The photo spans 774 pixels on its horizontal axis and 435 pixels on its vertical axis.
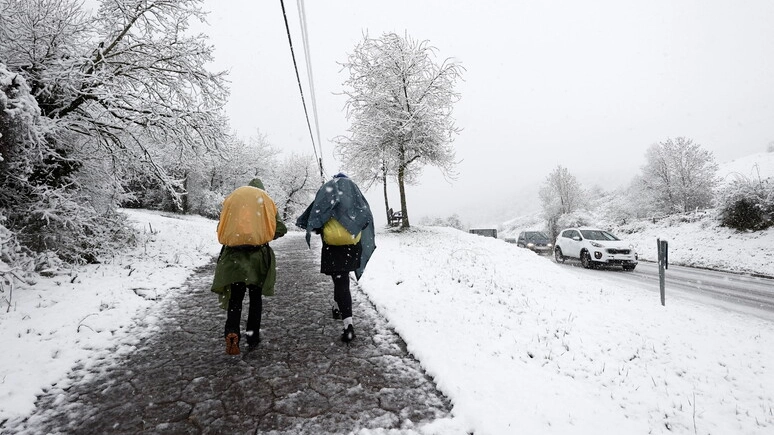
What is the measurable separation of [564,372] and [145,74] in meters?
10.0

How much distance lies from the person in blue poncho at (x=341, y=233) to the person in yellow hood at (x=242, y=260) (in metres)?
0.58

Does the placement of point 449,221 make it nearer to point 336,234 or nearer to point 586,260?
point 586,260

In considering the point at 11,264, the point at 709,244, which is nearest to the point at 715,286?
the point at 709,244

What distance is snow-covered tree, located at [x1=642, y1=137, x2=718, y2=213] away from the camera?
34.7m

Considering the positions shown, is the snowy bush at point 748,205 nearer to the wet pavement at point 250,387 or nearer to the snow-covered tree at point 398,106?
the snow-covered tree at point 398,106

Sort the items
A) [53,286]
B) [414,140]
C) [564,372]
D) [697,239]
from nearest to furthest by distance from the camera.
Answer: [564,372]
[53,286]
[414,140]
[697,239]

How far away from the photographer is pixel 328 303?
5.69 meters

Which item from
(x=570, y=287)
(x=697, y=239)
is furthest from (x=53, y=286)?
(x=697, y=239)

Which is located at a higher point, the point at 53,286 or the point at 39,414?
the point at 53,286

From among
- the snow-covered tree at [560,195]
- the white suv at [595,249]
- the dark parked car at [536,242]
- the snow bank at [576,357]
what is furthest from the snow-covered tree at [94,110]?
the snow-covered tree at [560,195]

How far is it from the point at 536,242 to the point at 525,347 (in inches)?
709

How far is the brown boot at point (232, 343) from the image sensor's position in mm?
3576

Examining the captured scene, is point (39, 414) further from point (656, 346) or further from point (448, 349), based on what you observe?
point (656, 346)

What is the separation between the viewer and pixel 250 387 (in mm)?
2957
